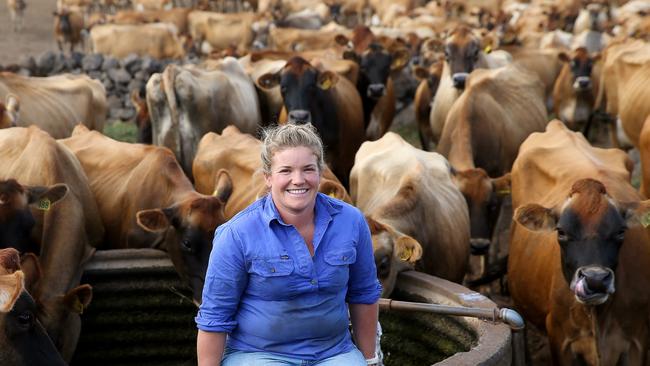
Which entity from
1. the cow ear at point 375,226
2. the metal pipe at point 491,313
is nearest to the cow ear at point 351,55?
the cow ear at point 375,226

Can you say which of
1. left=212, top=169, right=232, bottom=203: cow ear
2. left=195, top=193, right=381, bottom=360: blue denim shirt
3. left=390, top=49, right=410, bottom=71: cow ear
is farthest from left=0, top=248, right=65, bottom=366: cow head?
left=390, top=49, right=410, bottom=71: cow ear

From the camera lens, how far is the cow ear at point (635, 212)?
21.7 ft

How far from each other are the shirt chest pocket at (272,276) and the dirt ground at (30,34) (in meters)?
21.5

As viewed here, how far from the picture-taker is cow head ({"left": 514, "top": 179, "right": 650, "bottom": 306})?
255 inches

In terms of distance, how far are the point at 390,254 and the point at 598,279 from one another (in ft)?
4.05

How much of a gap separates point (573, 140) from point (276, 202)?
4952 mm

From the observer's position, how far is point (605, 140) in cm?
1614

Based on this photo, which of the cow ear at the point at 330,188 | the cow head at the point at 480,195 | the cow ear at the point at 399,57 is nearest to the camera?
the cow ear at the point at 330,188

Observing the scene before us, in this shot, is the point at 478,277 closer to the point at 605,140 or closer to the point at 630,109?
→ the point at 630,109

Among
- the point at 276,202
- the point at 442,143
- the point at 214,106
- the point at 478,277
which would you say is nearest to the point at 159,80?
the point at 214,106

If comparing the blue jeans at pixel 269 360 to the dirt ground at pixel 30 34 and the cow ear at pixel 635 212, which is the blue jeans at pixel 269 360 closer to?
the cow ear at pixel 635 212

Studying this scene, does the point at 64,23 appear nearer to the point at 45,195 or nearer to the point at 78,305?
the point at 45,195

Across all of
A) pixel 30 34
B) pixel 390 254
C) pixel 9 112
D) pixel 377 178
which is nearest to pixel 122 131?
pixel 9 112

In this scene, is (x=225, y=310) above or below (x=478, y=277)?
above
